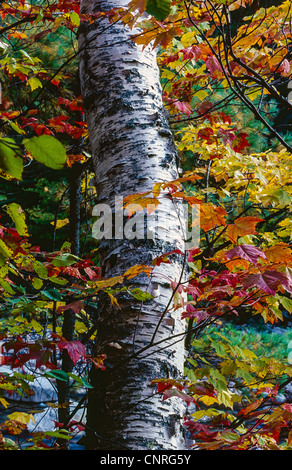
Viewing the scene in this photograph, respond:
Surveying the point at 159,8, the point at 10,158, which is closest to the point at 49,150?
the point at 10,158

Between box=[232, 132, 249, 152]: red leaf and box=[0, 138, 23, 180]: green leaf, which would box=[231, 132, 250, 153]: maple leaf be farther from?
box=[0, 138, 23, 180]: green leaf

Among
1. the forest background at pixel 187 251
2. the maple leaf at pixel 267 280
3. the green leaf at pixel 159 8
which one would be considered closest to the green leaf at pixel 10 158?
the forest background at pixel 187 251

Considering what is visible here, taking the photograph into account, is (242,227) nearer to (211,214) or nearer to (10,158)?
(211,214)

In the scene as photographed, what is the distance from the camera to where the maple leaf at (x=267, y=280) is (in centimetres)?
77

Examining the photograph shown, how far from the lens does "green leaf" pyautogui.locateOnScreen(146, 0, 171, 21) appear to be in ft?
1.46

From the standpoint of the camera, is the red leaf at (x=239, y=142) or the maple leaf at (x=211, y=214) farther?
the red leaf at (x=239, y=142)

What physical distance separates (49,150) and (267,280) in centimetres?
63

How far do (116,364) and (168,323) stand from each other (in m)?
0.15

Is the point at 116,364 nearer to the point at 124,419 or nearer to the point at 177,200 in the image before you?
the point at 124,419

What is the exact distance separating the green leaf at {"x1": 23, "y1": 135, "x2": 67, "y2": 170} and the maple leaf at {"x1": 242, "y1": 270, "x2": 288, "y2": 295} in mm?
586

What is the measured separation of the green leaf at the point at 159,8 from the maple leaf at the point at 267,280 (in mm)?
559

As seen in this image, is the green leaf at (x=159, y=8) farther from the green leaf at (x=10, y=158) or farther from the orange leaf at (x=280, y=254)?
the orange leaf at (x=280, y=254)

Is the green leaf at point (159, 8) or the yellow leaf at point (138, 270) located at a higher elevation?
the green leaf at point (159, 8)
